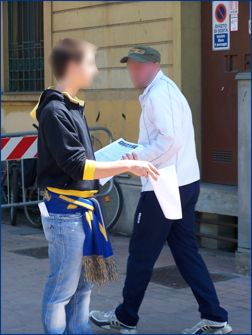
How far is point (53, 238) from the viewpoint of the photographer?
4254 mm

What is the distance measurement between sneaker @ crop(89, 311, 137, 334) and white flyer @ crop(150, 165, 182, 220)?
0.91 m

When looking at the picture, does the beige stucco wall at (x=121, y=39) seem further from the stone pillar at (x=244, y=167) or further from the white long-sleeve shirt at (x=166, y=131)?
the white long-sleeve shirt at (x=166, y=131)

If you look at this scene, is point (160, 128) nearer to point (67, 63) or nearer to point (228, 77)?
point (67, 63)

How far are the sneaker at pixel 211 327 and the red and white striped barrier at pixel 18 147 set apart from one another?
3.61 meters

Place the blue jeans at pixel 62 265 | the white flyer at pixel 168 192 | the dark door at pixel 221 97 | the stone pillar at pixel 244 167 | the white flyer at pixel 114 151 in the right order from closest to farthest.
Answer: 1. the blue jeans at pixel 62 265
2. the white flyer at pixel 114 151
3. the white flyer at pixel 168 192
4. the stone pillar at pixel 244 167
5. the dark door at pixel 221 97

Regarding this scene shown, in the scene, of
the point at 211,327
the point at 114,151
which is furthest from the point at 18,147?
the point at 114,151

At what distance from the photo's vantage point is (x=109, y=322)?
544cm

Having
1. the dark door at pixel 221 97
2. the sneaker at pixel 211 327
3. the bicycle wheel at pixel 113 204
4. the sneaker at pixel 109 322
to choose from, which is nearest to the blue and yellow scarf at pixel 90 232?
the sneaker at pixel 109 322

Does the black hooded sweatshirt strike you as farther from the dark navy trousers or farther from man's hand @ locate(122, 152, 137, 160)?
the dark navy trousers

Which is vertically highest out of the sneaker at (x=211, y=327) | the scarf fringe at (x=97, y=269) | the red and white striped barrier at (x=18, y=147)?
the red and white striped barrier at (x=18, y=147)

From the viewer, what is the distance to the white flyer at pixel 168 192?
4879 millimetres

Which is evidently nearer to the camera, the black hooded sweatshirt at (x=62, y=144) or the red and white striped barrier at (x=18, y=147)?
the black hooded sweatshirt at (x=62, y=144)

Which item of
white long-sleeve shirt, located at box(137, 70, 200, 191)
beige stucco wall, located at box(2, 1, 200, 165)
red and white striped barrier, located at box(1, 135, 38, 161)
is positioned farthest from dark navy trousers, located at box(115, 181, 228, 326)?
beige stucco wall, located at box(2, 1, 200, 165)

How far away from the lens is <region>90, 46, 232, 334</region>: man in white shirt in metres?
5.15
